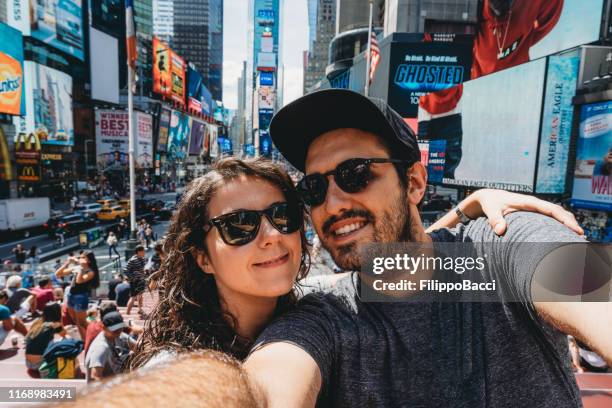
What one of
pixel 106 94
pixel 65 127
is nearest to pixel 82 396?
pixel 65 127

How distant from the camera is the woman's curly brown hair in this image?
2014mm

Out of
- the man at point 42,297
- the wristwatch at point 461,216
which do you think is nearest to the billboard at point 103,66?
the man at point 42,297

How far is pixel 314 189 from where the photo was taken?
197 cm

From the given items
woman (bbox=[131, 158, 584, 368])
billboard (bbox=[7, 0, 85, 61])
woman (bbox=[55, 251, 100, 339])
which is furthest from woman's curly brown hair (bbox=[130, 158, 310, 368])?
billboard (bbox=[7, 0, 85, 61])

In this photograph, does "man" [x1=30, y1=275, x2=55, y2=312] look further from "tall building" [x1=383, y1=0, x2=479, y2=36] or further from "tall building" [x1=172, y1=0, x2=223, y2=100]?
"tall building" [x1=172, y1=0, x2=223, y2=100]

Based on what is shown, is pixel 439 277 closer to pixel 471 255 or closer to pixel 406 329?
pixel 471 255

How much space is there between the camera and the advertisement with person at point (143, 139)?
2010 inches

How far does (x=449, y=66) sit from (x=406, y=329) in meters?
47.3

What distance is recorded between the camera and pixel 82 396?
80 cm

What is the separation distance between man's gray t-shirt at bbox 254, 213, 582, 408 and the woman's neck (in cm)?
56

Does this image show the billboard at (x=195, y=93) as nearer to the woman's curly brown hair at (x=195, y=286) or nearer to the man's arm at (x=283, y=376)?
the woman's curly brown hair at (x=195, y=286)

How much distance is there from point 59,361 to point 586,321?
656cm

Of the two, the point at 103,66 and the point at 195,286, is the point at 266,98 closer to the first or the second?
the point at 103,66

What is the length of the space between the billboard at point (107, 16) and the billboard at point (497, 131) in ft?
180
